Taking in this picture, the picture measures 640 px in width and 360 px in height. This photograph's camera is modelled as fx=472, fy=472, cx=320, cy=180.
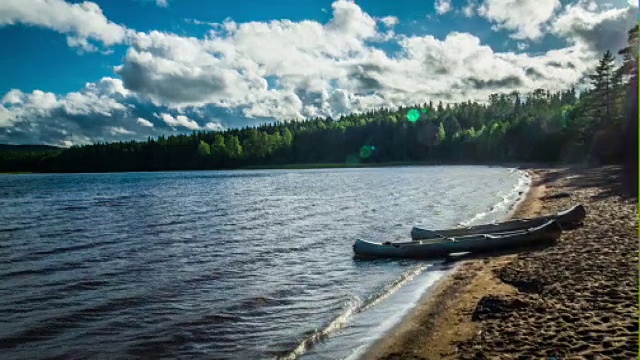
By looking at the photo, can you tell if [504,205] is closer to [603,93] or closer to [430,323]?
[430,323]

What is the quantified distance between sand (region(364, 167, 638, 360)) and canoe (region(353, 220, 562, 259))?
1639mm

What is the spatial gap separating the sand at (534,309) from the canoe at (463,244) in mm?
1639

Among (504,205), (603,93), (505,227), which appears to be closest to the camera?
(505,227)

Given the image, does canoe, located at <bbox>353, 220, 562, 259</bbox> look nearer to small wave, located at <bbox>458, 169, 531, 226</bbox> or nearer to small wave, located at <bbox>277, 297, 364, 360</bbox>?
small wave, located at <bbox>277, 297, 364, 360</bbox>

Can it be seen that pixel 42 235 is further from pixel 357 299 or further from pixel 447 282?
pixel 447 282

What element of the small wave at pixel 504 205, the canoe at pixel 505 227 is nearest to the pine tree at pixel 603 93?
the small wave at pixel 504 205

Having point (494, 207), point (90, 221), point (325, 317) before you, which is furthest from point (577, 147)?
point (325, 317)

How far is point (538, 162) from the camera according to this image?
13112cm

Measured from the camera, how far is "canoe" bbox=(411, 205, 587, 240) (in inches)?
1037

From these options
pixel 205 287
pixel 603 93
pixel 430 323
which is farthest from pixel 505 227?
pixel 603 93

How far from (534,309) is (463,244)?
419 inches

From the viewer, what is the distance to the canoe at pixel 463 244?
75.3 feet

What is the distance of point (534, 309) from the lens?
12.7 m

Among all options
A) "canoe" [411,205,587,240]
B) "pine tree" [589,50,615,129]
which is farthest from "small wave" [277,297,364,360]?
"pine tree" [589,50,615,129]
